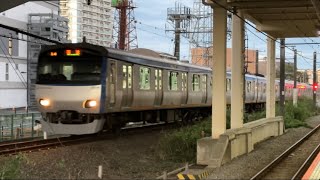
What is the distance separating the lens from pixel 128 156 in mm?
15133

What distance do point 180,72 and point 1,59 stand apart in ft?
62.4

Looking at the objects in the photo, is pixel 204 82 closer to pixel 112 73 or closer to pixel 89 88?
pixel 112 73

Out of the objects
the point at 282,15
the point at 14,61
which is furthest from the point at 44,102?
the point at 14,61

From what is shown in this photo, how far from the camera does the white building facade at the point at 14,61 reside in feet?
126

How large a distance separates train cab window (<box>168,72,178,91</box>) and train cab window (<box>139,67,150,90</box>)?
2.47m

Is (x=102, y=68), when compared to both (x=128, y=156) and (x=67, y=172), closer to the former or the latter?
(x=128, y=156)

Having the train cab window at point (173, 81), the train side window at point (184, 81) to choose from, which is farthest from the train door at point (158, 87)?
the train side window at point (184, 81)

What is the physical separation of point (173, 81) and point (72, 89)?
748 centimetres

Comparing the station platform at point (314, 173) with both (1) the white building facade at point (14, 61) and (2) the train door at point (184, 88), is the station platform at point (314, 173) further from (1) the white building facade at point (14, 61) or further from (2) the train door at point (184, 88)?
(1) the white building facade at point (14, 61)

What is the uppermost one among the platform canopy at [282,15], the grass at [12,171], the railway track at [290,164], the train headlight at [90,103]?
the platform canopy at [282,15]

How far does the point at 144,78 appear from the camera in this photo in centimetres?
1994

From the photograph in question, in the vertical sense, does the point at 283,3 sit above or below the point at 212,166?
above

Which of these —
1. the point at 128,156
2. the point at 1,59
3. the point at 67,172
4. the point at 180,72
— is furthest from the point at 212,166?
the point at 1,59

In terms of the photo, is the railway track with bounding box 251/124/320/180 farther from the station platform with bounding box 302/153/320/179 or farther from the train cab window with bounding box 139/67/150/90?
the train cab window with bounding box 139/67/150/90
